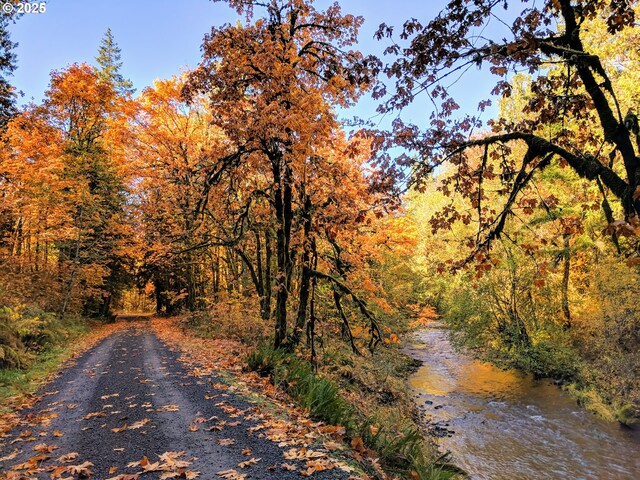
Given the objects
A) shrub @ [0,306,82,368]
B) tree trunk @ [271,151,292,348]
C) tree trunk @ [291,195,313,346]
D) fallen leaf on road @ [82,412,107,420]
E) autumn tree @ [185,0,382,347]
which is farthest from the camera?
tree trunk @ [291,195,313,346]

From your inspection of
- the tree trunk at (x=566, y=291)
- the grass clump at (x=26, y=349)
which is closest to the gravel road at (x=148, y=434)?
the grass clump at (x=26, y=349)

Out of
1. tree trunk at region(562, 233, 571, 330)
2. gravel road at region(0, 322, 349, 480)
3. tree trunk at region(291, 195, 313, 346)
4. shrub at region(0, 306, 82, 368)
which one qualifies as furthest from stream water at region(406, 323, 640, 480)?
shrub at region(0, 306, 82, 368)

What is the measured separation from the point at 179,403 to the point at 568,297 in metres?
16.5

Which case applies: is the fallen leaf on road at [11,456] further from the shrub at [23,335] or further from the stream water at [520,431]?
the stream water at [520,431]

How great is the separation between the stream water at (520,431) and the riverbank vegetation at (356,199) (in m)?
0.97

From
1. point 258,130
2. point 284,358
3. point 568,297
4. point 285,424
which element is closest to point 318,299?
point 284,358

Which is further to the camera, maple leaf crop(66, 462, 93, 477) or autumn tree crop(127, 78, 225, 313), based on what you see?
autumn tree crop(127, 78, 225, 313)

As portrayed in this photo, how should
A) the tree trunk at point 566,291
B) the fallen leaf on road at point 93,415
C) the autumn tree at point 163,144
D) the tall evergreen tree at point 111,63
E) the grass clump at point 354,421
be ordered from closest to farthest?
the grass clump at point 354,421 < the fallen leaf on road at point 93,415 < the tree trunk at point 566,291 < the autumn tree at point 163,144 < the tall evergreen tree at point 111,63

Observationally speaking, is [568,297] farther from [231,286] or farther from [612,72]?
[231,286]

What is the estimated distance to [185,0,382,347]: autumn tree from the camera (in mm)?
8984

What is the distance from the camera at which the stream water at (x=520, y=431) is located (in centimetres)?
955

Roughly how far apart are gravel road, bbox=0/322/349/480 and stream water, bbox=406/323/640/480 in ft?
20.5

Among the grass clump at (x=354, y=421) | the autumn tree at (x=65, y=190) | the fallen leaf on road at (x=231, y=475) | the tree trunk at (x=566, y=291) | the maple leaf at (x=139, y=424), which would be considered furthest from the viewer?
the autumn tree at (x=65, y=190)

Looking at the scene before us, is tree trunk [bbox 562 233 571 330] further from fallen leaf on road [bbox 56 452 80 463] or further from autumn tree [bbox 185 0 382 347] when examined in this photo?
fallen leaf on road [bbox 56 452 80 463]
